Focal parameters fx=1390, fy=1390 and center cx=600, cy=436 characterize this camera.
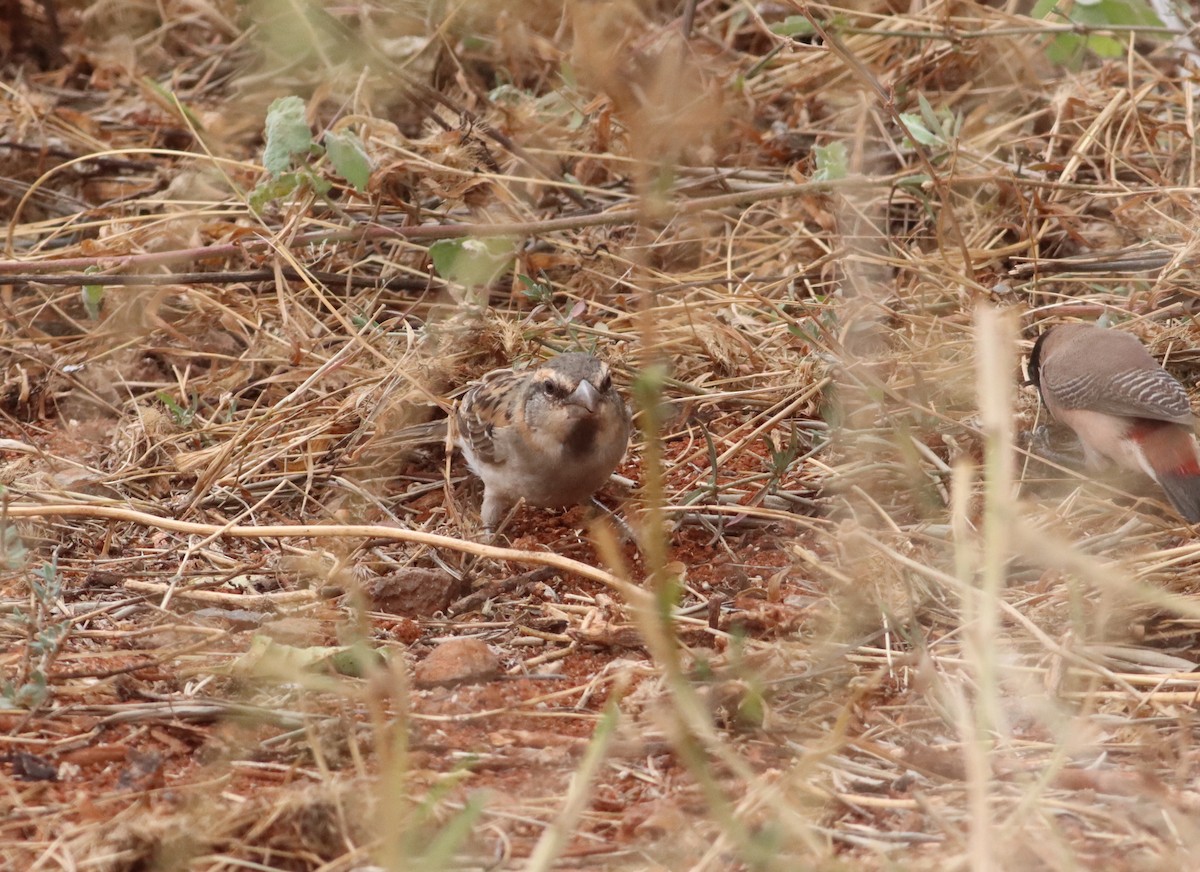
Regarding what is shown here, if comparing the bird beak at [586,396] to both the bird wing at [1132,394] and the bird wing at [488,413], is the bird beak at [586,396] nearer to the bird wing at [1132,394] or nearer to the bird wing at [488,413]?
the bird wing at [488,413]

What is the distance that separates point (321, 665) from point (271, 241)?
3.00 meters

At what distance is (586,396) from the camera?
17.5 ft

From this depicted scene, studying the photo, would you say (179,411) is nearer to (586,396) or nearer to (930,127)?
(586,396)

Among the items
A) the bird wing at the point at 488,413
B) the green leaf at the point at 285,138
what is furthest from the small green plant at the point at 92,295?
the bird wing at the point at 488,413

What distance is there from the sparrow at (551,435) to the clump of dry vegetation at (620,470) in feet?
0.78

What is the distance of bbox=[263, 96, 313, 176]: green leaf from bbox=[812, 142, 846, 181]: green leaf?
242 centimetres

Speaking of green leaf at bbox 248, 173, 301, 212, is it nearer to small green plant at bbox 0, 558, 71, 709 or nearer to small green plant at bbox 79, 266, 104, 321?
small green plant at bbox 79, 266, 104, 321

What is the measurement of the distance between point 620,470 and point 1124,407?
2157 mm

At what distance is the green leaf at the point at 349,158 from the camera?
637cm

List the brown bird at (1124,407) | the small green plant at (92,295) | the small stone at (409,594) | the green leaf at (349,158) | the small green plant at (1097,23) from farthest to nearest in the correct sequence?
the small green plant at (1097,23)
the small green plant at (92,295)
the green leaf at (349,158)
the brown bird at (1124,407)
the small stone at (409,594)

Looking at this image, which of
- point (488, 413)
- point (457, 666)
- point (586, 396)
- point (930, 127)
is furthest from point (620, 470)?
point (930, 127)

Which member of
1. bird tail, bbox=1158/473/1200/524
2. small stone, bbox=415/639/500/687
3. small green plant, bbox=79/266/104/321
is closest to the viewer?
small stone, bbox=415/639/500/687

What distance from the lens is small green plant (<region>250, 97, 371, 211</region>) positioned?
6199 mm

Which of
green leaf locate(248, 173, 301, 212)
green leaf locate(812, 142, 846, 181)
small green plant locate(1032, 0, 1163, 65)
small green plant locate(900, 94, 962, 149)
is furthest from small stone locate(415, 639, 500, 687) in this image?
small green plant locate(1032, 0, 1163, 65)
